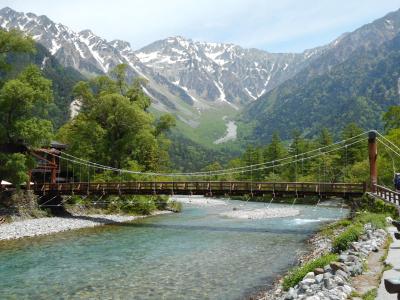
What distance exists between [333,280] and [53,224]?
94.7 ft

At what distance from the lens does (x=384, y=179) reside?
50.5m

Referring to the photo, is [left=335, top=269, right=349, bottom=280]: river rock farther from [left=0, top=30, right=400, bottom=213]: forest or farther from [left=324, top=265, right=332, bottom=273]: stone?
[left=0, top=30, right=400, bottom=213]: forest

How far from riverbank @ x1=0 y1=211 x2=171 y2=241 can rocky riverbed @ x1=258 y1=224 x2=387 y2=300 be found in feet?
70.2

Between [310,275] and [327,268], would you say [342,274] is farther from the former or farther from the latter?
[310,275]

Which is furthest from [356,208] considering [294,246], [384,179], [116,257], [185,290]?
[185,290]

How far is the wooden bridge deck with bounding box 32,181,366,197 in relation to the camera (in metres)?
36.2

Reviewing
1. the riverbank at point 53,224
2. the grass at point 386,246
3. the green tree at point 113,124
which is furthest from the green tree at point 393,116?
the grass at point 386,246

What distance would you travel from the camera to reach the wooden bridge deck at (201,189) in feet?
119

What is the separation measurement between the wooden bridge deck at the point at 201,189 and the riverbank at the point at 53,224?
8.56 feet

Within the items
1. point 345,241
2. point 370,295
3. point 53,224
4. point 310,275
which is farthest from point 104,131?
point 370,295

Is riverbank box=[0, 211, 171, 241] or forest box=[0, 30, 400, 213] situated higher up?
forest box=[0, 30, 400, 213]

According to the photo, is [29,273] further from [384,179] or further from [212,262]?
[384,179]

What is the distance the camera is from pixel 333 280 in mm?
11266

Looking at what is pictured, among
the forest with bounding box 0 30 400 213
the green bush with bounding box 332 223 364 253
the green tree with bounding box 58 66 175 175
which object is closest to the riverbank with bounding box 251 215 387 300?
the green bush with bounding box 332 223 364 253
